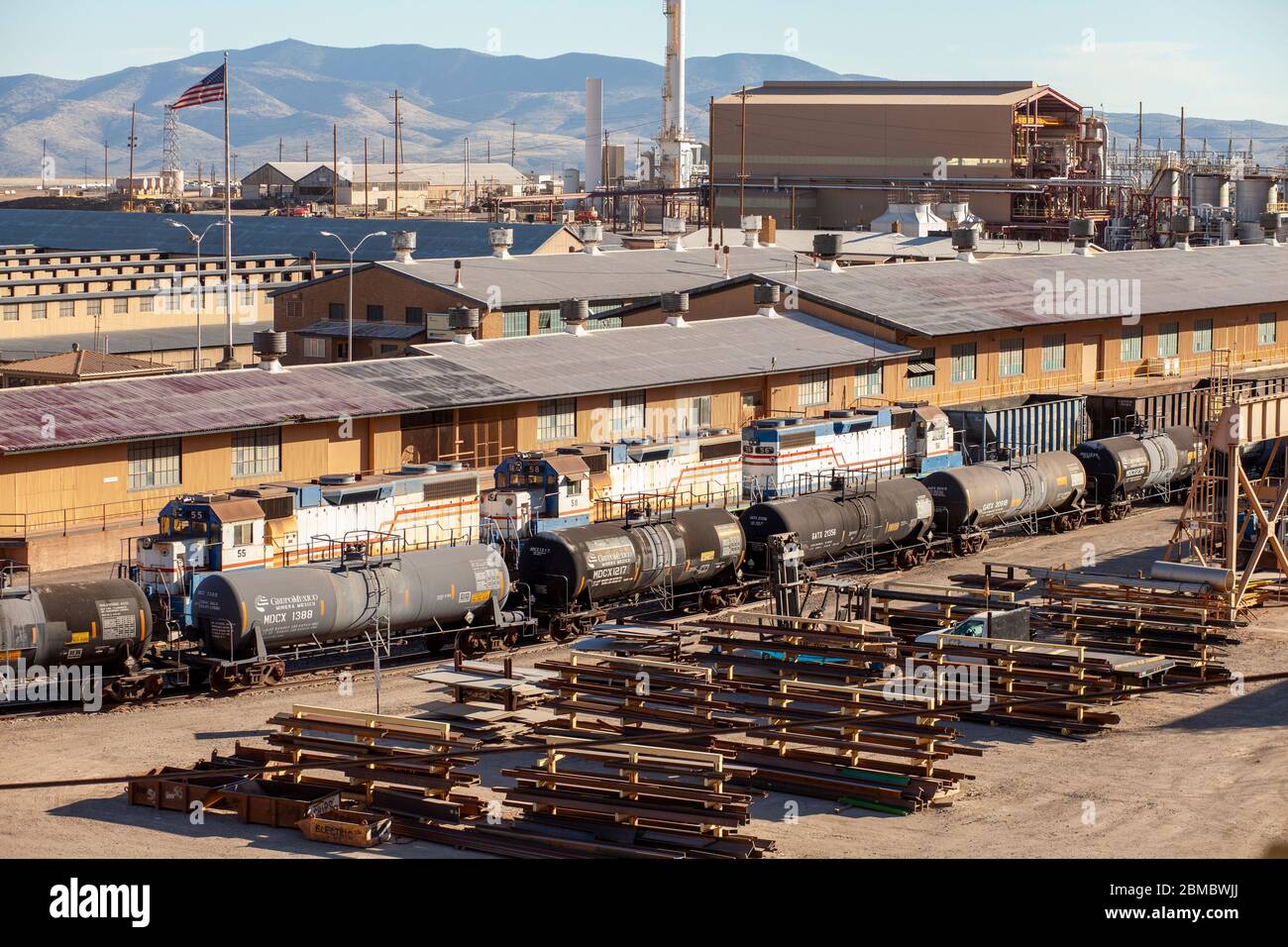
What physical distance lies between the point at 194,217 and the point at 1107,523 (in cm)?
9040

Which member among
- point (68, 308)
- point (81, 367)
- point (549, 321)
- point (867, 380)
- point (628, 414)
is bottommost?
point (628, 414)

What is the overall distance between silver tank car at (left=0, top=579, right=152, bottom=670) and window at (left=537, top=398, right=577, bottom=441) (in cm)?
2285

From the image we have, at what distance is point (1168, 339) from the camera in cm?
8444

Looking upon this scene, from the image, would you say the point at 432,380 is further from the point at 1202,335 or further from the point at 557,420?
the point at 1202,335

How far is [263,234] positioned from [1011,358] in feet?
203

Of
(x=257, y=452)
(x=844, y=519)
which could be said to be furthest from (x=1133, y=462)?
(x=257, y=452)

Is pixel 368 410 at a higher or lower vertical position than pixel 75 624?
higher

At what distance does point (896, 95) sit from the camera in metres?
164

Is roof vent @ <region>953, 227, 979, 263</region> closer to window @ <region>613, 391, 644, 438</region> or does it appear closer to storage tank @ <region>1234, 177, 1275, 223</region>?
window @ <region>613, 391, 644, 438</region>

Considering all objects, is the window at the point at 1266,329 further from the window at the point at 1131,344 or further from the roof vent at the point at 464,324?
the roof vent at the point at 464,324

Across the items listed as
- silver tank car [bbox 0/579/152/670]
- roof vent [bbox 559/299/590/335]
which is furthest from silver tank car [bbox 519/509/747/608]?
roof vent [bbox 559/299/590/335]

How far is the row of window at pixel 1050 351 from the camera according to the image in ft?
239

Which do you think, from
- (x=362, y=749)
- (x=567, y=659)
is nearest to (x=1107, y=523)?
(x=567, y=659)
